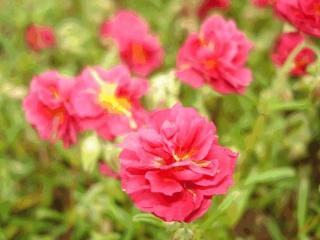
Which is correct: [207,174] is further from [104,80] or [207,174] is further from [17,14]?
[17,14]

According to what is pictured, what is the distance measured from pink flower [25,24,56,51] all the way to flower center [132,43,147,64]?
0.39m

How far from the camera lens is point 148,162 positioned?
92 centimetres

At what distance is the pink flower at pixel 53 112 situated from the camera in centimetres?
119

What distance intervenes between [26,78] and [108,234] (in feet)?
2.22

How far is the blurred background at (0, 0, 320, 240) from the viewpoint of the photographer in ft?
4.39

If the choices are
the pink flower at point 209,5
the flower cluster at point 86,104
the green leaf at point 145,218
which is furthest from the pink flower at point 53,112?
the pink flower at point 209,5

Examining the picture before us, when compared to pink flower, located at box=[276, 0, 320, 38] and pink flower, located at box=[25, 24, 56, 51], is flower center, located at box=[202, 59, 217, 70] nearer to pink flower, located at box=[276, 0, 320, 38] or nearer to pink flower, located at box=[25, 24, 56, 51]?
pink flower, located at box=[276, 0, 320, 38]

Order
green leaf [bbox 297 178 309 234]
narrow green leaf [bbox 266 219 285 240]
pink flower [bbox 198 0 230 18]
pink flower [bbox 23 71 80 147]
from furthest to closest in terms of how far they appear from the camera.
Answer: pink flower [bbox 198 0 230 18] → narrow green leaf [bbox 266 219 285 240] → green leaf [bbox 297 178 309 234] → pink flower [bbox 23 71 80 147]

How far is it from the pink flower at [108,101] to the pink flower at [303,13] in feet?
1.07

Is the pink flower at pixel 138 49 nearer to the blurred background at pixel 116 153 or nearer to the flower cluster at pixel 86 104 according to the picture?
the blurred background at pixel 116 153

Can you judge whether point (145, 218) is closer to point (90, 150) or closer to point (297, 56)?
point (90, 150)

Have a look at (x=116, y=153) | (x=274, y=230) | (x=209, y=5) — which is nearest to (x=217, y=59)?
(x=116, y=153)

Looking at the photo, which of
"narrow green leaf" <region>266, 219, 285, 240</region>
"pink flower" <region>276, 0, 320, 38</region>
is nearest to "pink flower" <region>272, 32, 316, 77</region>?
"pink flower" <region>276, 0, 320, 38</region>

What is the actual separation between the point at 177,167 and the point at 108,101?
0.32 meters
